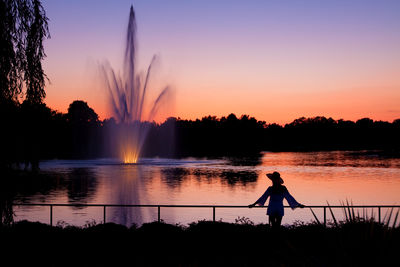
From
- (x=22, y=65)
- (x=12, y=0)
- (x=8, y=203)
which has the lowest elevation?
(x=8, y=203)

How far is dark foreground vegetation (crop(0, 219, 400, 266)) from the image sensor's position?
36.0 ft

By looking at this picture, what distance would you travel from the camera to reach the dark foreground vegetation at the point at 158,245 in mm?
10969

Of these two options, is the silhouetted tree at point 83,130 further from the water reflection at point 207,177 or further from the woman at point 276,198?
the woman at point 276,198

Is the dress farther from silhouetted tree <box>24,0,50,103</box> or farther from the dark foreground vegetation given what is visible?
silhouetted tree <box>24,0,50,103</box>

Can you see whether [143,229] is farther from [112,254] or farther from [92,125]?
[92,125]

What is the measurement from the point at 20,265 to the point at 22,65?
474 cm

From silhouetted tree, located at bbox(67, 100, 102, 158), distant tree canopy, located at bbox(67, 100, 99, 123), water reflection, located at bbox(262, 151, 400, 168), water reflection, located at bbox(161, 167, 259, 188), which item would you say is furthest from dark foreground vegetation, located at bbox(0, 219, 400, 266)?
distant tree canopy, located at bbox(67, 100, 99, 123)

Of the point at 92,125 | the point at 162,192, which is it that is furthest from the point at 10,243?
the point at 92,125

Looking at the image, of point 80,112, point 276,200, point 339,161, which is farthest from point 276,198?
point 80,112

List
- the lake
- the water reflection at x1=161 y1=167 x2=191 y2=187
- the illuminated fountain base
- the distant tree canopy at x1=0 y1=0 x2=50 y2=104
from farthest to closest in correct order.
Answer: the illuminated fountain base
the water reflection at x1=161 y1=167 x2=191 y2=187
the lake
the distant tree canopy at x1=0 y1=0 x2=50 y2=104

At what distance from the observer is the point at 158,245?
42.2 feet

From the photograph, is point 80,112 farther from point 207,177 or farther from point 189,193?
point 189,193

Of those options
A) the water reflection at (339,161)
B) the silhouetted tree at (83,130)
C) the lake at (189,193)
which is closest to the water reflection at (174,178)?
the lake at (189,193)

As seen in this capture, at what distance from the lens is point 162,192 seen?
56250 millimetres
